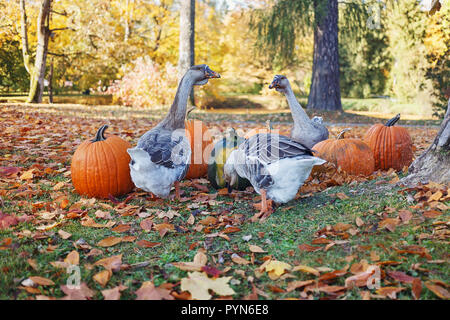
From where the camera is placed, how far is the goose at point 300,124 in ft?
16.3

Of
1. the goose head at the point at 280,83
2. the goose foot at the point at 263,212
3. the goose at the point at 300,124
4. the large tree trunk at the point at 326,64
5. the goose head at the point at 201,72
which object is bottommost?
the goose foot at the point at 263,212

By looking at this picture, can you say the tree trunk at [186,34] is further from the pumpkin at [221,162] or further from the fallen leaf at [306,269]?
the fallen leaf at [306,269]

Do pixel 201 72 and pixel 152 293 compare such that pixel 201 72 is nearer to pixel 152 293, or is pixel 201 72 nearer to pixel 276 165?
pixel 276 165

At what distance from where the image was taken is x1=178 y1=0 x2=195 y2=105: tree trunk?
14.7 metres

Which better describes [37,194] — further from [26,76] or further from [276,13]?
[26,76]

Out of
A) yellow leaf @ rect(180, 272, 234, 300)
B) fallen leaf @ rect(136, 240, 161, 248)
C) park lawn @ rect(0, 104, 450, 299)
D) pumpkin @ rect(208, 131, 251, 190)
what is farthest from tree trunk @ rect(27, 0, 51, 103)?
yellow leaf @ rect(180, 272, 234, 300)

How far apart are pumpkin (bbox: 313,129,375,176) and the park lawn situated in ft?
1.26

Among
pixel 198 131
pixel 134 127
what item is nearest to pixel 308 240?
pixel 198 131

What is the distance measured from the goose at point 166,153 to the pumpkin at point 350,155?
1792 mm

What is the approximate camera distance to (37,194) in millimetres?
4168

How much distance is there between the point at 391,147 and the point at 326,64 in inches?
370

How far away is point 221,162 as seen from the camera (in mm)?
4586

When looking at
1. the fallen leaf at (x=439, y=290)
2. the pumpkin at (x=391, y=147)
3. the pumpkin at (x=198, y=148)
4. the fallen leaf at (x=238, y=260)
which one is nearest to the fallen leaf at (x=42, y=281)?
the fallen leaf at (x=238, y=260)

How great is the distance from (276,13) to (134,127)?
7632 mm
